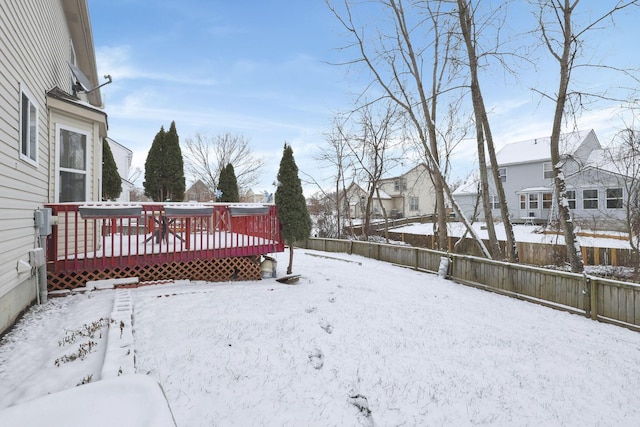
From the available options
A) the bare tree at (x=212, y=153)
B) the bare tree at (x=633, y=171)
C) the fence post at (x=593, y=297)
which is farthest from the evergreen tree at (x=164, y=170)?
the bare tree at (x=633, y=171)

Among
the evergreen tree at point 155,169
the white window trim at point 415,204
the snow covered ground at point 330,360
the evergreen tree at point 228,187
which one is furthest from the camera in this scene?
the white window trim at point 415,204

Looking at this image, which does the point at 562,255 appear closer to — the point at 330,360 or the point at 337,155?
the point at 330,360

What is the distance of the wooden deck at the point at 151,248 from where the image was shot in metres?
5.43

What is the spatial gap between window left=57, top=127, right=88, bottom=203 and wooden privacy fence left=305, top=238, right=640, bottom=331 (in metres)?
9.89

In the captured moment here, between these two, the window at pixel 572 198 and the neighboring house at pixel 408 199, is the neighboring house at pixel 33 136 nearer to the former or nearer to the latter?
the window at pixel 572 198

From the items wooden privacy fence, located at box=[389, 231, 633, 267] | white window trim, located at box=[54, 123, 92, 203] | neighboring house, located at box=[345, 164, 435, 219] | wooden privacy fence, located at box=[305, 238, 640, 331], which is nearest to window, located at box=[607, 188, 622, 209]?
wooden privacy fence, located at box=[389, 231, 633, 267]

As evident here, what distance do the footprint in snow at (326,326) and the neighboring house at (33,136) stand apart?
3.88 m

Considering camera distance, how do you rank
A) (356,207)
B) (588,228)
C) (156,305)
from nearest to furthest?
1. (156,305)
2. (588,228)
3. (356,207)

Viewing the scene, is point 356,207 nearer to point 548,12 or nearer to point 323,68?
point 323,68

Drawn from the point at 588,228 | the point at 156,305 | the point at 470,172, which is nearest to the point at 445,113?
the point at 470,172

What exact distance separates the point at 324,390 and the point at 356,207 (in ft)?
121

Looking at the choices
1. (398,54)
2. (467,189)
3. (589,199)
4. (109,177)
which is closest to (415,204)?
(467,189)

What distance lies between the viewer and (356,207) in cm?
3984

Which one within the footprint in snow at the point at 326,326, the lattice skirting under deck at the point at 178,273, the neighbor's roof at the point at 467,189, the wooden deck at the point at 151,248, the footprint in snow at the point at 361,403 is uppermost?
the neighbor's roof at the point at 467,189
